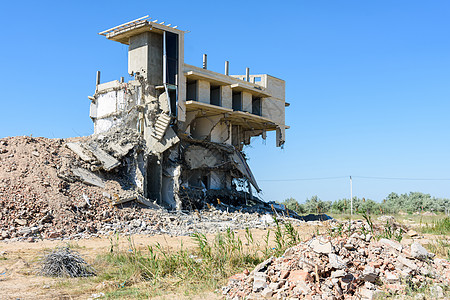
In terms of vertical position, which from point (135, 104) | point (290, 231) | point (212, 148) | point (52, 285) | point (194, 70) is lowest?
point (52, 285)

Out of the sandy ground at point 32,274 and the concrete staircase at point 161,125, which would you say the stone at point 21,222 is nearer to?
the sandy ground at point 32,274

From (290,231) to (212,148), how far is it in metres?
16.4

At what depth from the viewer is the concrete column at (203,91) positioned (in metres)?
23.1

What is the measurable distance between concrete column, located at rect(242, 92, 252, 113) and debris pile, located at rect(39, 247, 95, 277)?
17.5 meters

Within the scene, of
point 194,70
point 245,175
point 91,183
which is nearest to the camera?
point 91,183

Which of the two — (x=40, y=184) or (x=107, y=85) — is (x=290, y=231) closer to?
(x=40, y=184)

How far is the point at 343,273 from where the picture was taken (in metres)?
6.53

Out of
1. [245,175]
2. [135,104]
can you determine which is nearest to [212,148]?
[245,175]

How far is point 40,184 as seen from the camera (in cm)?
1697

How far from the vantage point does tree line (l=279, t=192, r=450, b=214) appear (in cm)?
3231

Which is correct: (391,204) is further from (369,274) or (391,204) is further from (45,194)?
(369,274)

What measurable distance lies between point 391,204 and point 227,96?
1970cm

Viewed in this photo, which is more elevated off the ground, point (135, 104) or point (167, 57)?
point (167, 57)

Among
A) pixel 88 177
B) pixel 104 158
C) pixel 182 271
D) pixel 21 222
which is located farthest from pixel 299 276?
pixel 104 158
